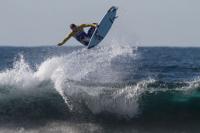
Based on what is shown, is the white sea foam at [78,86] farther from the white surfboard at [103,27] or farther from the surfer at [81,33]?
the surfer at [81,33]

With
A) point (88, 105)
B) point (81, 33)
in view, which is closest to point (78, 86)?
point (88, 105)

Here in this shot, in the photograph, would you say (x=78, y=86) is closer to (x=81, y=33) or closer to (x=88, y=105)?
(x=88, y=105)

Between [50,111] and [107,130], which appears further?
[50,111]

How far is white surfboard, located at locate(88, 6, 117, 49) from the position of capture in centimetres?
1962

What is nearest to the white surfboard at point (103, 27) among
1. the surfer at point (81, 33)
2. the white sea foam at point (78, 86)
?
the surfer at point (81, 33)

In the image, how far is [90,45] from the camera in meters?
19.5

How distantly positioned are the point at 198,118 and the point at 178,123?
78cm

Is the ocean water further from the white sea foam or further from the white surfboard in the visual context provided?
the white surfboard

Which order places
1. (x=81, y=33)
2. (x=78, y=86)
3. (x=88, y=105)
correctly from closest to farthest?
1. (x=88, y=105)
2. (x=78, y=86)
3. (x=81, y=33)

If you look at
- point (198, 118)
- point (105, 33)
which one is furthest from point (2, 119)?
point (198, 118)

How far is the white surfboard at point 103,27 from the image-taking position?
19.6 m

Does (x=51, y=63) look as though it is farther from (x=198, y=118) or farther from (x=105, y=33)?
(x=198, y=118)

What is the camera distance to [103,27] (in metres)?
20.1

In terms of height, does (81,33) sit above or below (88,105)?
above
